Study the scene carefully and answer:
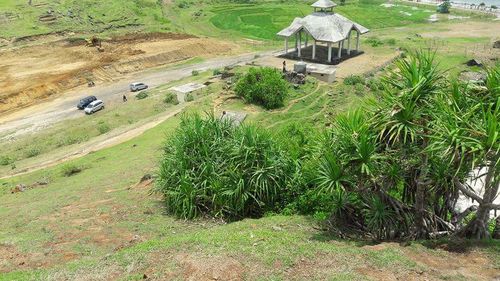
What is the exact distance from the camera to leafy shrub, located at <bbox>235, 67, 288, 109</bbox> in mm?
39000

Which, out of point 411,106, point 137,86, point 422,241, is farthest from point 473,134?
point 137,86

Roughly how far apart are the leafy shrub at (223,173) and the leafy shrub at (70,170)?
11.4 m

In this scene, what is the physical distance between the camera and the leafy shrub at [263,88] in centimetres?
3900

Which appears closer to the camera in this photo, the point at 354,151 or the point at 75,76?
the point at 354,151

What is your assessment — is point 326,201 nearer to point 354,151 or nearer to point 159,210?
point 354,151

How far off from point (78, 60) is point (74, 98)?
11.3 metres

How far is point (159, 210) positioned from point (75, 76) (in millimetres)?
42133

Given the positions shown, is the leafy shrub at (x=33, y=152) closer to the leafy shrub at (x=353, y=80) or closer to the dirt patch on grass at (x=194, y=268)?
the dirt patch on grass at (x=194, y=268)

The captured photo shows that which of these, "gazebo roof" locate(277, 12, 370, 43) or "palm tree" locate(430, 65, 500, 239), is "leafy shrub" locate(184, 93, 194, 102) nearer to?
"gazebo roof" locate(277, 12, 370, 43)

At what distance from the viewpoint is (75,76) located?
57156mm

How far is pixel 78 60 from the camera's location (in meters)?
61.4

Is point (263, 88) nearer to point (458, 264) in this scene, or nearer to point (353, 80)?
point (353, 80)

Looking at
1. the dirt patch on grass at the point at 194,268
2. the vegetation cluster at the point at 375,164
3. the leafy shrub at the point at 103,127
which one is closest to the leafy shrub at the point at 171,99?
the leafy shrub at the point at 103,127

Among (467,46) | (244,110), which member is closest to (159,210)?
(244,110)
